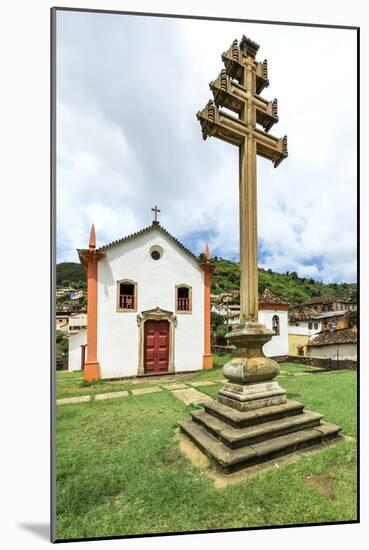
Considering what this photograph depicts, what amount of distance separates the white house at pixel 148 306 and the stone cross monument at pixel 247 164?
1.60 meters

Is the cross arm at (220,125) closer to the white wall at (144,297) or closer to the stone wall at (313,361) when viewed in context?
the white wall at (144,297)

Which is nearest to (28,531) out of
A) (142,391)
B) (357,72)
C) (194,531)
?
(194,531)

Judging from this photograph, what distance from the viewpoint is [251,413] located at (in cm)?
234

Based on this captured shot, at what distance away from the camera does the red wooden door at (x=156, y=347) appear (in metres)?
4.28

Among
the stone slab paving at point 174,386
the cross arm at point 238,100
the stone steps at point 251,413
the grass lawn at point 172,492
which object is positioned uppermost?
the cross arm at point 238,100

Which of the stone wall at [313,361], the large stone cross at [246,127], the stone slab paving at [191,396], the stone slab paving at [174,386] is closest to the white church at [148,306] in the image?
the stone slab paving at [174,386]

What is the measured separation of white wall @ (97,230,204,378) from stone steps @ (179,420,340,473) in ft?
5.96

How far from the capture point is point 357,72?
2.55 metres

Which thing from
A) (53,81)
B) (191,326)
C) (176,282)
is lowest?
(191,326)

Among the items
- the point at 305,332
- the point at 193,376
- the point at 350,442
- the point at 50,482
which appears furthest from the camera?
the point at 305,332

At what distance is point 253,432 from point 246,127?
2880 mm

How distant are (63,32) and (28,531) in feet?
12.1

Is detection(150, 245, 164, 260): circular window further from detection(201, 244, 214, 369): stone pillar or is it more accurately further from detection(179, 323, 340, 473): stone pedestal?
detection(179, 323, 340, 473): stone pedestal

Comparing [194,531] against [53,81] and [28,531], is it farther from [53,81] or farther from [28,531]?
[53,81]
